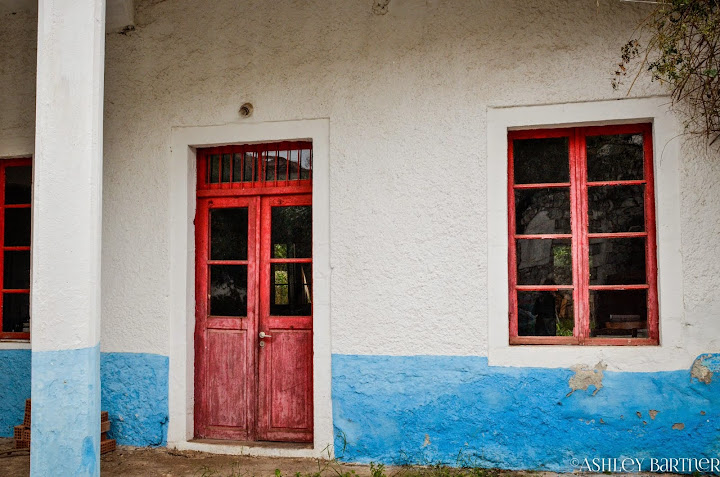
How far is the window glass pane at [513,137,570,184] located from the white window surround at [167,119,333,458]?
147 centimetres

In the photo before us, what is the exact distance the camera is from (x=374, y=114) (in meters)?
4.57

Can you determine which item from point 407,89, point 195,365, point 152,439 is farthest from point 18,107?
point 407,89

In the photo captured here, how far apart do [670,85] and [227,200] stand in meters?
3.47

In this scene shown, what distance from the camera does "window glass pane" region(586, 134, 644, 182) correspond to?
14.3 feet

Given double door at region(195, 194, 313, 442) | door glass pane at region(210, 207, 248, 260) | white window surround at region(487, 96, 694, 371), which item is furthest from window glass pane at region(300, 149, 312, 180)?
white window surround at region(487, 96, 694, 371)

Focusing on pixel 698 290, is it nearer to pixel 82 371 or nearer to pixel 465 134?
pixel 465 134

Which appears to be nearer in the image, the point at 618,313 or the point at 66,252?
the point at 66,252

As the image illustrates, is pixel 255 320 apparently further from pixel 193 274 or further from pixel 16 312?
pixel 16 312

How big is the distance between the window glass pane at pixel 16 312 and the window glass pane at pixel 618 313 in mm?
4786

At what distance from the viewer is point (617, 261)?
435cm

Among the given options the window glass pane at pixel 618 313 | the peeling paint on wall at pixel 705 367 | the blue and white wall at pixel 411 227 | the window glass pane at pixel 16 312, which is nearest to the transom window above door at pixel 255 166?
the blue and white wall at pixel 411 227

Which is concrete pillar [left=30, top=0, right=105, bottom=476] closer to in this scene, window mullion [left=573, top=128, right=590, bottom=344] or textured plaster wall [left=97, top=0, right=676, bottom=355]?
textured plaster wall [left=97, top=0, right=676, bottom=355]

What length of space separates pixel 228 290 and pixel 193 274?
318mm

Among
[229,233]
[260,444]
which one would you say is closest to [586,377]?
[260,444]
